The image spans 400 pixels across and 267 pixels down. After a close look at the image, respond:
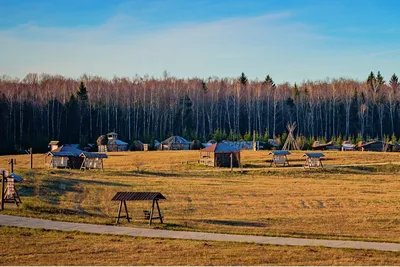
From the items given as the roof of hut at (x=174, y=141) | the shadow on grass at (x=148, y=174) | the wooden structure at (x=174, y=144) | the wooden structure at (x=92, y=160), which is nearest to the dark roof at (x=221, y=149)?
the shadow on grass at (x=148, y=174)

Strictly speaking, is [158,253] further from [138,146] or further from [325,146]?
[138,146]

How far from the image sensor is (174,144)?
94.8 meters

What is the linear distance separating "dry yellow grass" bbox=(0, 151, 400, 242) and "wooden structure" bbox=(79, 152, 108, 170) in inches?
150

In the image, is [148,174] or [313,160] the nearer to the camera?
[148,174]

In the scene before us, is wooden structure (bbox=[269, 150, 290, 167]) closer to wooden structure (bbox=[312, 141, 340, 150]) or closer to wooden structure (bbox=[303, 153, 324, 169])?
wooden structure (bbox=[303, 153, 324, 169])

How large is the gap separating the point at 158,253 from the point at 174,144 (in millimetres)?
77172

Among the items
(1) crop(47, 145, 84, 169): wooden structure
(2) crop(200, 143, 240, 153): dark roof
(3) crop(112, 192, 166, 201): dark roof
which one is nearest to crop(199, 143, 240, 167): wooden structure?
(2) crop(200, 143, 240, 153): dark roof

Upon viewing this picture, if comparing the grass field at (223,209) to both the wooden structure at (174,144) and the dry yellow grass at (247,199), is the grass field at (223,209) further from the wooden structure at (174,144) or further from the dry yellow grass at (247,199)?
the wooden structure at (174,144)

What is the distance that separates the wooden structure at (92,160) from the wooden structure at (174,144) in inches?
1184

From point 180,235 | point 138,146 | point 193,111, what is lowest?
point 180,235

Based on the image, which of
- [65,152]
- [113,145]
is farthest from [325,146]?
[65,152]

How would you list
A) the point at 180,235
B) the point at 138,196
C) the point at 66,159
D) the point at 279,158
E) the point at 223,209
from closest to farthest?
the point at 180,235 < the point at 138,196 < the point at 223,209 < the point at 66,159 < the point at 279,158

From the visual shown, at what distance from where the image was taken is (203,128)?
117500 mm

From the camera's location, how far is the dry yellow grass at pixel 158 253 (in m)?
16.5
